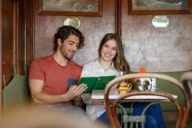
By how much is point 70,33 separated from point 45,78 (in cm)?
50

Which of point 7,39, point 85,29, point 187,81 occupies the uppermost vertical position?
point 85,29

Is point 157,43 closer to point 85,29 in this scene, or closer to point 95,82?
point 85,29

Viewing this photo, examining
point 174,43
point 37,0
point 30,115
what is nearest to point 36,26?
point 37,0

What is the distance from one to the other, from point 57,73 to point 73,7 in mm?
896

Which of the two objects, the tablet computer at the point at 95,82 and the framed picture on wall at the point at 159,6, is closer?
the tablet computer at the point at 95,82

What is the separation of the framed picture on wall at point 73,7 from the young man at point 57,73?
425 mm

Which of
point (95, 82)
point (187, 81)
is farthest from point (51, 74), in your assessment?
point (187, 81)

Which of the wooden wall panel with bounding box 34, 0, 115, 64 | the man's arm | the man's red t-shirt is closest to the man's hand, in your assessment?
the man's arm

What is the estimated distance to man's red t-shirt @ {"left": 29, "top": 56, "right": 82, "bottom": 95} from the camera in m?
3.40

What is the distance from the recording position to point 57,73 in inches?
136

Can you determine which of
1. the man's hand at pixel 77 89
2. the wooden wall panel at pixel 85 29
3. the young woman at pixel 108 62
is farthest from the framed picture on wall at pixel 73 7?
the man's hand at pixel 77 89

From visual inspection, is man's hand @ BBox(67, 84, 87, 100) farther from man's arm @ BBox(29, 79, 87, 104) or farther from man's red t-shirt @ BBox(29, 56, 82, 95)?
man's red t-shirt @ BBox(29, 56, 82, 95)

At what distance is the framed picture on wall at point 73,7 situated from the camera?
13.1 ft

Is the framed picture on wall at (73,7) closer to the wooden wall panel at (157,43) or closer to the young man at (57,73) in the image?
the wooden wall panel at (157,43)
